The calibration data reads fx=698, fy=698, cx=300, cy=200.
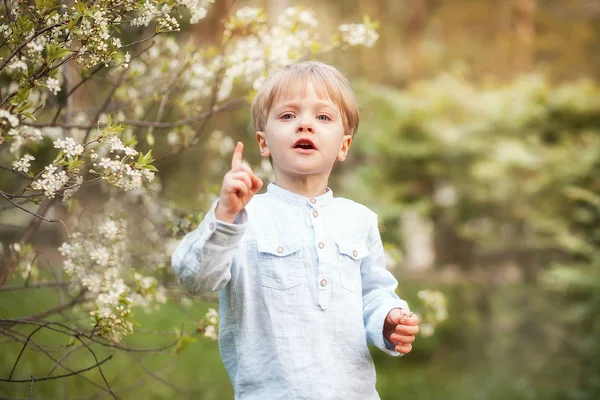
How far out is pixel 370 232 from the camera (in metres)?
2.33

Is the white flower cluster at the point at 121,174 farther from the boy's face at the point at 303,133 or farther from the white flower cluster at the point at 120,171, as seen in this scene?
the boy's face at the point at 303,133

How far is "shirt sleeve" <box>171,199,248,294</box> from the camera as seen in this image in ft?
6.02

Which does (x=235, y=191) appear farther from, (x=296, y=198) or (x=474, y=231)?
(x=474, y=231)

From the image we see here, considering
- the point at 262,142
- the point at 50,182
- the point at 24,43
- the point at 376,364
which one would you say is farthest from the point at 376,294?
the point at 376,364

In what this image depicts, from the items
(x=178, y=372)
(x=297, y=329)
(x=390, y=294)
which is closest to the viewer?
(x=297, y=329)

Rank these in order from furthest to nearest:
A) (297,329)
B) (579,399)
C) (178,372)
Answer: (178,372) → (579,399) → (297,329)

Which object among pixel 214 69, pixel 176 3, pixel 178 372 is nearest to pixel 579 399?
pixel 178 372

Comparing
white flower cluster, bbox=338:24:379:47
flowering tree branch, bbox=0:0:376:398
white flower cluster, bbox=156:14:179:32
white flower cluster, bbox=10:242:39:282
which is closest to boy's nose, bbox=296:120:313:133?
flowering tree branch, bbox=0:0:376:398

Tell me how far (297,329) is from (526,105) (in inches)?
282

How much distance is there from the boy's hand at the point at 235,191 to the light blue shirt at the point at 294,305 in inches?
2.1

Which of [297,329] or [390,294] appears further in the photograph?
[390,294]

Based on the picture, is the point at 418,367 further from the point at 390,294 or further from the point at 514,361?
the point at 390,294

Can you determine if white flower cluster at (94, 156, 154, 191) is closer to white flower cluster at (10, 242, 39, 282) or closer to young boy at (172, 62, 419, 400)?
young boy at (172, 62, 419, 400)

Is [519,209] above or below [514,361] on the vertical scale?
above
